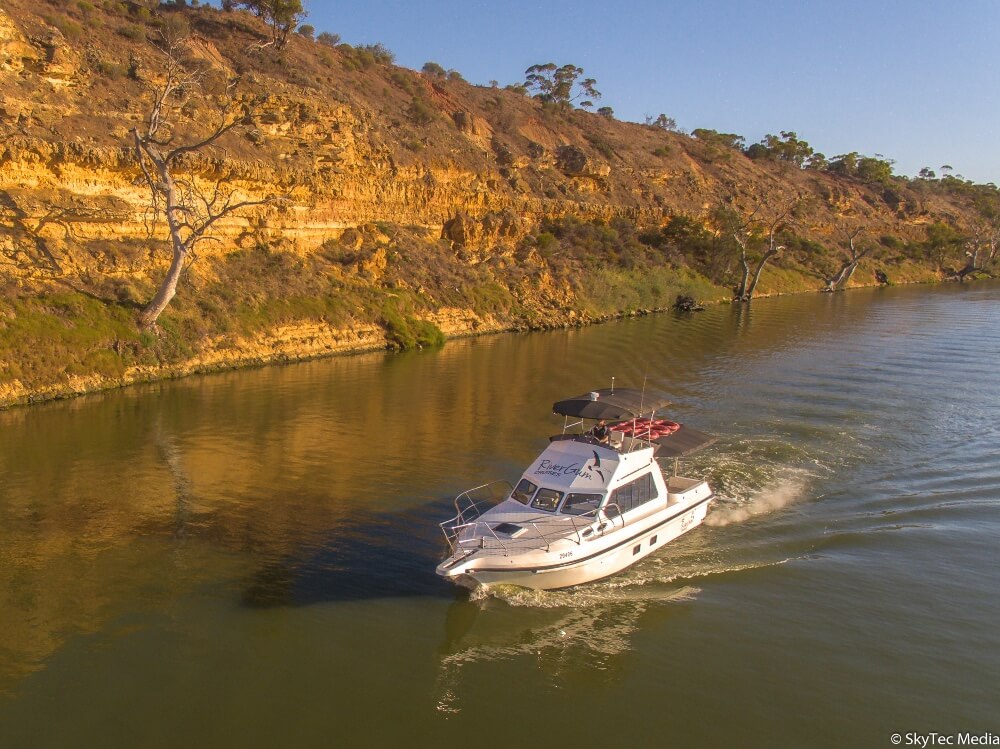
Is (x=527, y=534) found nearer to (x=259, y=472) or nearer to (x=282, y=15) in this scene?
(x=259, y=472)

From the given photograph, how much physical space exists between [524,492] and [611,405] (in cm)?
344

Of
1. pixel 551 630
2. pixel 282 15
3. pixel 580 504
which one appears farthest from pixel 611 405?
pixel 282 15

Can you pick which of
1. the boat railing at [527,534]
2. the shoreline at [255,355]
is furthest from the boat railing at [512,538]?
the shoreline at [255,355]

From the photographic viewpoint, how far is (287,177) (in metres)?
38.8

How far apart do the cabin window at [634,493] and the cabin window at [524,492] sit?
59.9 inches

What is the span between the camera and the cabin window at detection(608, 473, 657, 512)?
47.7ft

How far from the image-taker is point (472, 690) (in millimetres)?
10602

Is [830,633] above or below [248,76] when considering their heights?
below

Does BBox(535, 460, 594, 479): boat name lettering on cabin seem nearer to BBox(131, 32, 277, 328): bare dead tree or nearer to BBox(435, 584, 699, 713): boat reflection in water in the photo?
BBox(435, 584, 699, 713): boat reflection in water

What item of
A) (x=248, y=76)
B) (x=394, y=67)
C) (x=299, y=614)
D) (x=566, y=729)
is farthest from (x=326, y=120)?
(x=566, y=729)

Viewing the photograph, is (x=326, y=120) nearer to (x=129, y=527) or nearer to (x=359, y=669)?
(x=129, y=527)

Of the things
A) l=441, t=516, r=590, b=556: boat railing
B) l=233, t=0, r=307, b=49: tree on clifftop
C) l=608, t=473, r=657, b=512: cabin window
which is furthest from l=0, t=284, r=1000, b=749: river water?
l=233, t=0, r=307, b=49: tree on clifftop

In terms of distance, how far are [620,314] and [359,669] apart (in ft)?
149

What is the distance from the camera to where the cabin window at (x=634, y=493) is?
47.7 ft
